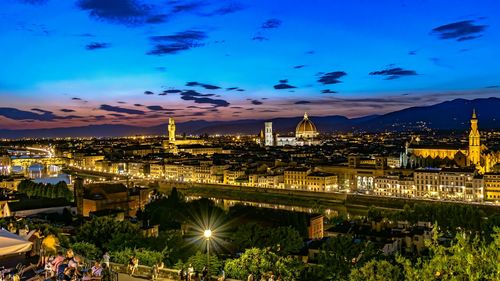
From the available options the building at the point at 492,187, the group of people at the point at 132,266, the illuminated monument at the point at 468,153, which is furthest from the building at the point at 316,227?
the illuminated monument at the point at 468,153

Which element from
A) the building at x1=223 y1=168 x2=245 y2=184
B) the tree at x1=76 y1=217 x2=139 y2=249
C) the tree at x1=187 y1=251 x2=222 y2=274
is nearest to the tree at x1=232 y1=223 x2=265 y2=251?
the tree at x1=76 y1=217 x2=139 y2=249

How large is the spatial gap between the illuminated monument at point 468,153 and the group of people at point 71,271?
149 ft

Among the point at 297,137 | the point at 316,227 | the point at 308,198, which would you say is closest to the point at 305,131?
the point at 297,137

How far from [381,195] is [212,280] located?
33352 mm

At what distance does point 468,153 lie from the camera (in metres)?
50.9

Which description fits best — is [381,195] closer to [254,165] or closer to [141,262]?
[254,165]

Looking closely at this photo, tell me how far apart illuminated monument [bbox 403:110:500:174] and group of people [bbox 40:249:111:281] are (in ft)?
149

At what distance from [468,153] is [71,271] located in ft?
164

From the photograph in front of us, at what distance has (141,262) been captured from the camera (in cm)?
1053

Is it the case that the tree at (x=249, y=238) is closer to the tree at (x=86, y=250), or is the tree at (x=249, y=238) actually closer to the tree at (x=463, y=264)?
the tree at (x=86, y=250)

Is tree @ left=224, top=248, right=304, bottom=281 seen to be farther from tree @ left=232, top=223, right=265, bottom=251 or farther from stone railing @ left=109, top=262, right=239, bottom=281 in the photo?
tree @ left=232, top=223, right=265, bottom=251

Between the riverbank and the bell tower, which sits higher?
the bell tower

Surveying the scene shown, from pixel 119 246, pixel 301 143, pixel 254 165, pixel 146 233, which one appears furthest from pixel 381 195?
pixel 301 143

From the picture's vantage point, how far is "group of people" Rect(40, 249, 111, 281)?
6.40 metres
